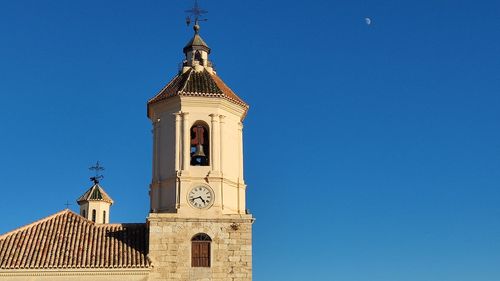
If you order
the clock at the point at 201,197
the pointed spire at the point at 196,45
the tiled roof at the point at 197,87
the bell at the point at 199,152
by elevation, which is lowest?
the clock at the point at 201,197

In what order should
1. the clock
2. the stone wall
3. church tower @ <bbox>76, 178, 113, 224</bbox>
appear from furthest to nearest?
church tower @ <bbox>76, 178, 113, 224</bbox> → the clock → the stone wall

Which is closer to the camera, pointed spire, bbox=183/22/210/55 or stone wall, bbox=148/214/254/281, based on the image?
stone wall, bbox=148/214/254/281

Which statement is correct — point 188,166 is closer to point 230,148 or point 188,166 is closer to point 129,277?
point 230,148

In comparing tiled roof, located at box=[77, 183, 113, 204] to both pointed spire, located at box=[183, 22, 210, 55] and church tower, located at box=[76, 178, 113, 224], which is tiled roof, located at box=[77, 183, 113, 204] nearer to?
church tower, located at box=[76, 178, 113, 224]

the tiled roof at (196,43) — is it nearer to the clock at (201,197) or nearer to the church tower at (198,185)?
the church tower at (198,185)

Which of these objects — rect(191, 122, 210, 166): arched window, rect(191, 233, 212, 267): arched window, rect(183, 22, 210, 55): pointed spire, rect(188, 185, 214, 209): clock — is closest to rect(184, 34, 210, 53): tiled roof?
rect(183, 22, 210, 55): pointed spire

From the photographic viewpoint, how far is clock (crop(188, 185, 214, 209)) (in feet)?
86.6

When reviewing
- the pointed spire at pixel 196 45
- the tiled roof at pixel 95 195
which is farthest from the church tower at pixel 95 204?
the pointed spire at pixel 196 45

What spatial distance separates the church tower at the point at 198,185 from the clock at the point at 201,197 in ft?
0.12

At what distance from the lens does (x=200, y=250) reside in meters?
25.8

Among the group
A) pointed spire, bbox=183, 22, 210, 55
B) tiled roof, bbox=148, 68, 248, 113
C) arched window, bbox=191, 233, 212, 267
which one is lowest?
arched window, bbox=191, 233, 212, 267

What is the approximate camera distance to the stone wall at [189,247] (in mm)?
25422

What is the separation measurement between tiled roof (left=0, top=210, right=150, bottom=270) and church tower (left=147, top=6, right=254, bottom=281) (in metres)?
1.01

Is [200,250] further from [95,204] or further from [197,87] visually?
[95,204]
